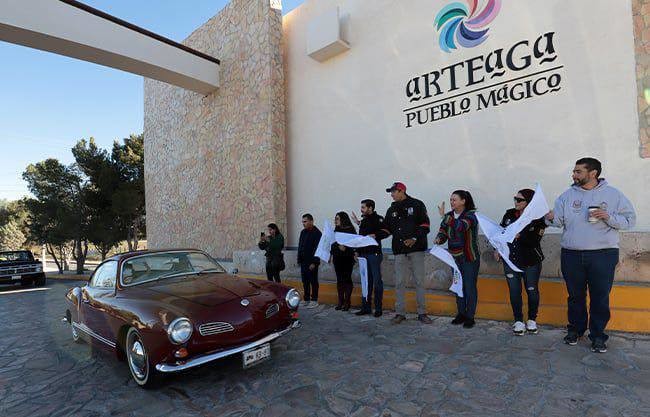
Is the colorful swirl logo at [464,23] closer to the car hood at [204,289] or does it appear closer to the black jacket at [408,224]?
the black jacket at [408,224]

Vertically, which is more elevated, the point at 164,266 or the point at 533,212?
the point at 533,212

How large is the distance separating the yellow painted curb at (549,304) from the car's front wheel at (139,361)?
12.1 feet

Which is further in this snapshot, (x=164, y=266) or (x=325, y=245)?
(x=325, y=245)

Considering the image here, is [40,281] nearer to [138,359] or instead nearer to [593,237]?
[138,359]

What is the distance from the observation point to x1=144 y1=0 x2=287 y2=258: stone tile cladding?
9.34 metres

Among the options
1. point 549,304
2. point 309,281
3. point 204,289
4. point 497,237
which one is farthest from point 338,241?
point 549,304

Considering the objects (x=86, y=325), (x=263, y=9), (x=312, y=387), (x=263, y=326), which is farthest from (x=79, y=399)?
(x=263, y=9)

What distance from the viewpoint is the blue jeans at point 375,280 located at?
568 cm

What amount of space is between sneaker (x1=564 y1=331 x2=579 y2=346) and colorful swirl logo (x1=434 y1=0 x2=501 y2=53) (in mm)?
4724

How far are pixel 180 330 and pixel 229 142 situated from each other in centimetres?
791

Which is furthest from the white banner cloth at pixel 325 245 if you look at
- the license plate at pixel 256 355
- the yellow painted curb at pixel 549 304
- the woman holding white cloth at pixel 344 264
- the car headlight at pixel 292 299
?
the license plate at pixel 256 355

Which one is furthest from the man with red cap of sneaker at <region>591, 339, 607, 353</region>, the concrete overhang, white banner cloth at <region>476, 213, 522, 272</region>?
the concrete overhang

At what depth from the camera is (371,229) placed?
19.1 ft

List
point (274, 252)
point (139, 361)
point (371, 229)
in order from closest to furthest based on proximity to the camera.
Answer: point (139, 361)
point (371, 229)
point (274, 252)
